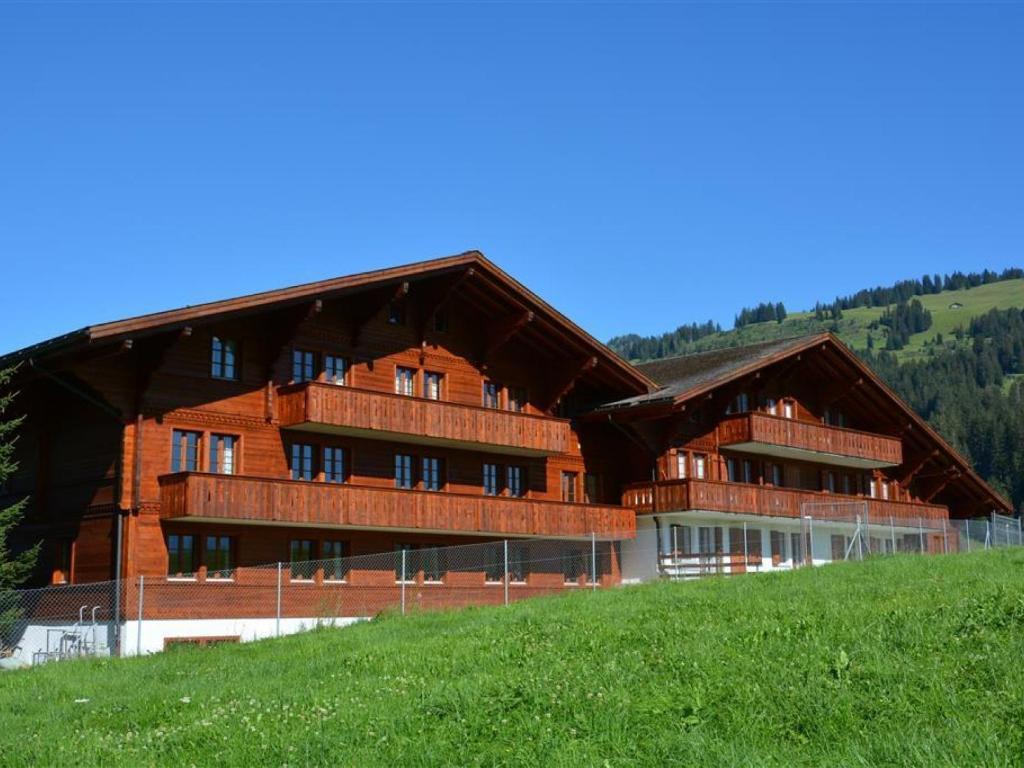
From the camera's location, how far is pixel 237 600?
30266 mm

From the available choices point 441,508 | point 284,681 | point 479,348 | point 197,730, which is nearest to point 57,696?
point 284,681

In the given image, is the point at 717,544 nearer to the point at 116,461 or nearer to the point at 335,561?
the point at 335,561

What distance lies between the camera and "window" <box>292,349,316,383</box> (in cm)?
3353

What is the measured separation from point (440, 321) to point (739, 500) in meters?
12.2

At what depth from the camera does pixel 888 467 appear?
5453 centimetres

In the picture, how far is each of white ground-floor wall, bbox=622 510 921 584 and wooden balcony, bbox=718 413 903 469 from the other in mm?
2647

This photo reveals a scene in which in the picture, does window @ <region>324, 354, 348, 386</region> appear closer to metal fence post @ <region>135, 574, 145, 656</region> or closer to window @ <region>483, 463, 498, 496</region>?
window @ <region>483, 463, 498, 496</region>

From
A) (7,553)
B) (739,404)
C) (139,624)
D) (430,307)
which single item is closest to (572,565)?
(430,307)

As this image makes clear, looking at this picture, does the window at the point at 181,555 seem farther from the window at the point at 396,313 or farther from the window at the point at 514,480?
the window at the point at 514,480

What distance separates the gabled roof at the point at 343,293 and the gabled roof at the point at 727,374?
1.22 m

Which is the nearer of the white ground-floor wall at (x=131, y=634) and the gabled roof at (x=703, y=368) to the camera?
the white ground-floor wall at (x=131, y=634)

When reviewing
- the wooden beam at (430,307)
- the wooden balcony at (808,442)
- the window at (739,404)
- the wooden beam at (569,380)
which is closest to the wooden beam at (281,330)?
the wooden beam at (430,307)

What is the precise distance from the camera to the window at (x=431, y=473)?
3647cm

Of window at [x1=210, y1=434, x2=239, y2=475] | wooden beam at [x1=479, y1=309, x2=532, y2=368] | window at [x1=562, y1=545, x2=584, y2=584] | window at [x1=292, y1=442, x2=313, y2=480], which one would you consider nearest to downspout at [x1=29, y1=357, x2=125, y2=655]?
window at [x1=210, y1=434, x2=239, y2=475]
